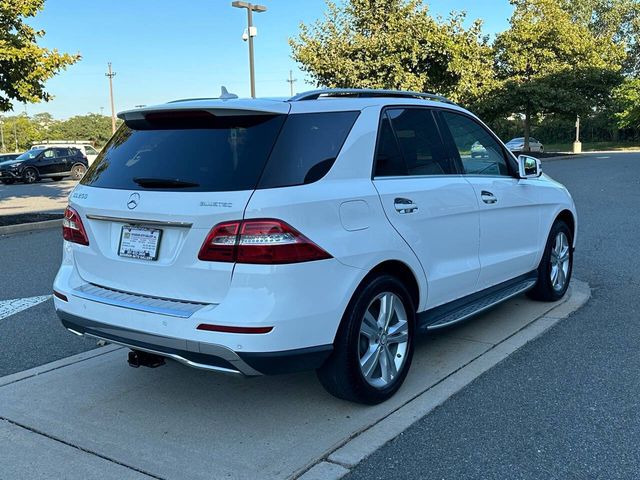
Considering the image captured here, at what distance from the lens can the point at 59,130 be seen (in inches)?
4466

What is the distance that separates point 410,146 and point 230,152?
133 cm

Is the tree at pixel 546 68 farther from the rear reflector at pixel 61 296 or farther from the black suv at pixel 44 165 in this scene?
the rear reflector at pixel 61 296

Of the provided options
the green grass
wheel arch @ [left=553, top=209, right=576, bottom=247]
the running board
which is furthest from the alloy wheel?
the green grass

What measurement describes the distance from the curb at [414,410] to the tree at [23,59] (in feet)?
33.1

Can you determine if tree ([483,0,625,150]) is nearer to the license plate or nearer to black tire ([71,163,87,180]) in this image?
black tire ([71,163,87,180])

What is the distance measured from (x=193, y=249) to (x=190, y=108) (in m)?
0.83

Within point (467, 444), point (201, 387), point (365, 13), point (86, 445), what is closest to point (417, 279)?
point (467, 444)

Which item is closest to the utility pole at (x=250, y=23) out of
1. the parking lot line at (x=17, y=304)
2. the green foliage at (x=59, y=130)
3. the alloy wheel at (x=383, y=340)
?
the parking lot line at (x=17, y=304)

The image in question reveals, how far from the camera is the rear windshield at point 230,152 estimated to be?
3197 mm

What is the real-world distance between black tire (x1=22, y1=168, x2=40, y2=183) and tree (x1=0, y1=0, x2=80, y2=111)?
55.8 ft

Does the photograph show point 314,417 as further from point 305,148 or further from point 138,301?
point 305,148

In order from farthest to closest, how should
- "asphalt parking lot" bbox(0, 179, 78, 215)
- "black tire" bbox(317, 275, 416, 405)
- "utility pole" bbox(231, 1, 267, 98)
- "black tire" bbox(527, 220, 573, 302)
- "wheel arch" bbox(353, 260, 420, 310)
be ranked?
"utility pole" bbox(231, 1, 267, 98) < "asphalt parking lot" bbox(0, 179, 78, 215) < "black tire" bbox(527, 220, 573, 302) < "wheel arch" bbox(353, 260, 420, 310) < "black tire" bbox(317, 275, 416, 405)

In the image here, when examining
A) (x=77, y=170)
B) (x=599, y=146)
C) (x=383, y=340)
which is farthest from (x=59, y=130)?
(x=383, y=340)

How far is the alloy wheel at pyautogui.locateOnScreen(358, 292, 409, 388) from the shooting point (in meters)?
3.61
